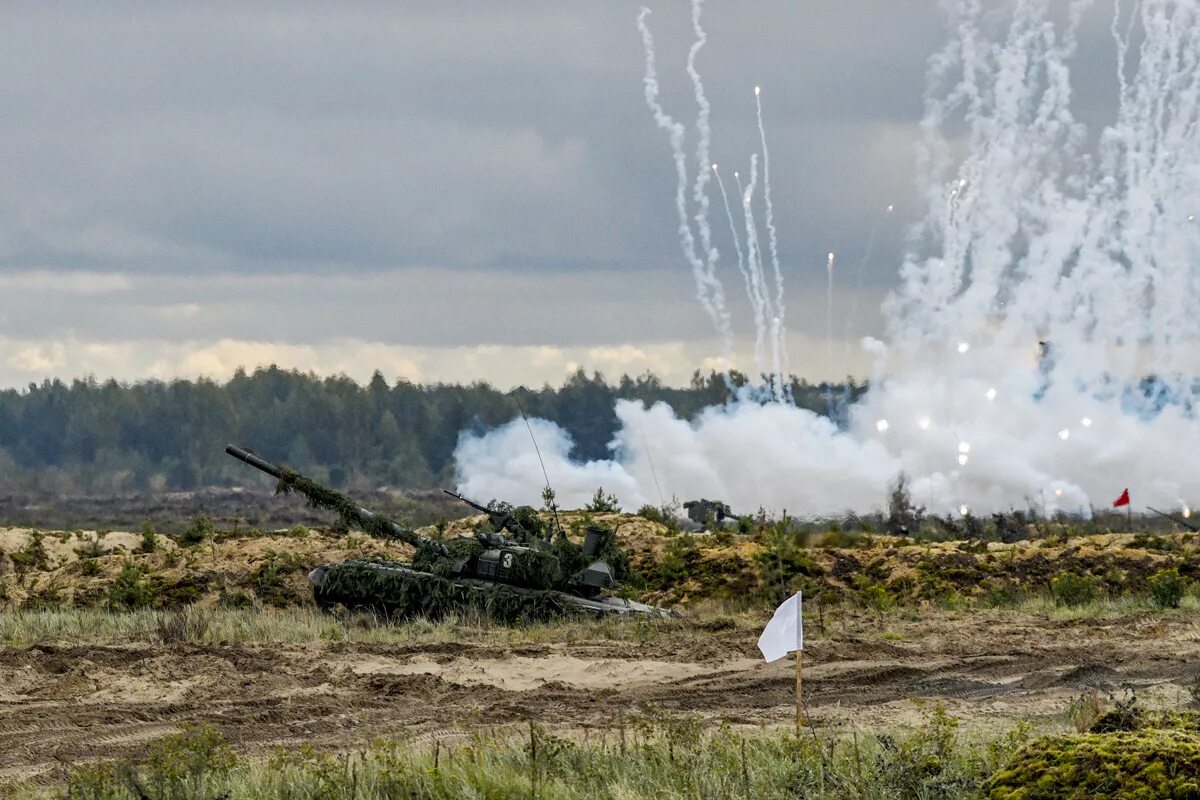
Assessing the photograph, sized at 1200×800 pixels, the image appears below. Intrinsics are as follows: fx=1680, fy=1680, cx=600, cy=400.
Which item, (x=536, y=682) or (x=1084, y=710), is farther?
(x=536, y=682)

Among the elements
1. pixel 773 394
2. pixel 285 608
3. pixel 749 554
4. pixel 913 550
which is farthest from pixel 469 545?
pixel 773 394

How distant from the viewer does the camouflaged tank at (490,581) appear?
81.4 feet

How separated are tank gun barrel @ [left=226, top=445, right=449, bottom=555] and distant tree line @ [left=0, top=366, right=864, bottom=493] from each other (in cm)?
5537

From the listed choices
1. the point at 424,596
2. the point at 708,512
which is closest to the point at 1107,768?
the point at 424,596

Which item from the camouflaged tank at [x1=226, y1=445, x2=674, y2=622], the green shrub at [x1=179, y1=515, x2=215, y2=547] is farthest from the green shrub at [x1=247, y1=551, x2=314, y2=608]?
the green shrub at [x1=179, y1=515, x2=215, y2=547]

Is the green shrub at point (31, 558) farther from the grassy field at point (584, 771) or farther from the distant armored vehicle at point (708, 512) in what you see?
the grassy field at point (584, 771)

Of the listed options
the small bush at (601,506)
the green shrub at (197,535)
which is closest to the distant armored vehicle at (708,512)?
the small bush at (601,506)

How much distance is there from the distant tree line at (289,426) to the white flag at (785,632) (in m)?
70.6

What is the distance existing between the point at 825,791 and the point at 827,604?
1845 cm

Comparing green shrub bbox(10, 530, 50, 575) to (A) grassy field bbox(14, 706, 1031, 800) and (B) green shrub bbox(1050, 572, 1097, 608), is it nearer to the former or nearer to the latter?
(B) green shrub bbox(1050, 572, 1097, 608)

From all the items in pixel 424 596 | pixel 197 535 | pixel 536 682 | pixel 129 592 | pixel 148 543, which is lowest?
pixel 536 682

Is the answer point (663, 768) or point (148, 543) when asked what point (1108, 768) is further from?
point (148, 543)

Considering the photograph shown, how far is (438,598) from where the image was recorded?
82.5ft

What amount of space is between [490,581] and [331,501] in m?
3.52
